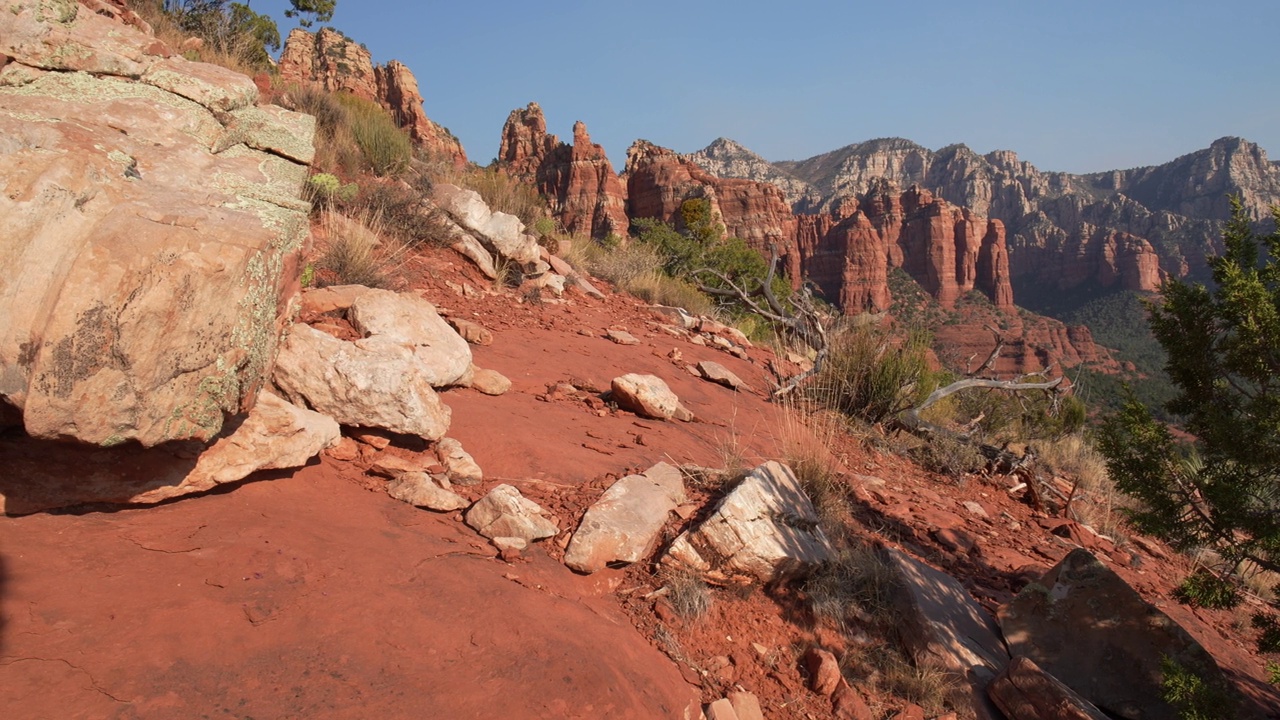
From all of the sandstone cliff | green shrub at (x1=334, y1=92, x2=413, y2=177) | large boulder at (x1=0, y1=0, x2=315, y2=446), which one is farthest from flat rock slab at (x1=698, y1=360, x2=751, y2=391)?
the sandstone cliff

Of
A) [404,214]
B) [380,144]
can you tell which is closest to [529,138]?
[380,144]

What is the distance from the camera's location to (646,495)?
146 inches

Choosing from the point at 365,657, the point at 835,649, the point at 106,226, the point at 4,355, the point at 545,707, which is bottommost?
the point at 835,649

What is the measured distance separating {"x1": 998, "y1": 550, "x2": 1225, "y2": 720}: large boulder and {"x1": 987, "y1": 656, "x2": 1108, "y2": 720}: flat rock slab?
1.65ft

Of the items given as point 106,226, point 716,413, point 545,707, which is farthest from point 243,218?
point 716,413

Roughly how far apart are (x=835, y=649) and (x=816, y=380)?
4563 millimetres

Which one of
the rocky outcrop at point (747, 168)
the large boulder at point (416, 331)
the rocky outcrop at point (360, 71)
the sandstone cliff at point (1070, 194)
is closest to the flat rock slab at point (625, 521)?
the large boulder at point (416, 331)

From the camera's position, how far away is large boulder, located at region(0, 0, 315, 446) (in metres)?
2.12

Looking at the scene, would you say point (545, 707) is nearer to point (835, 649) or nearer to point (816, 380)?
point (835, 649)

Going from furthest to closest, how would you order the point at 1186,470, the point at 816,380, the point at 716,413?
the point at 816,380 < the point at 716,413 < the point at 1186,470

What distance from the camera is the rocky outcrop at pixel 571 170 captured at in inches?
2283

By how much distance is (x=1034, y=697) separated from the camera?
9.48ft

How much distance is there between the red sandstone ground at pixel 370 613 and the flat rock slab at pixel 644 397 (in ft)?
2.49

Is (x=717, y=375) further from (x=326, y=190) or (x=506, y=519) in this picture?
(x=326, y=190)
